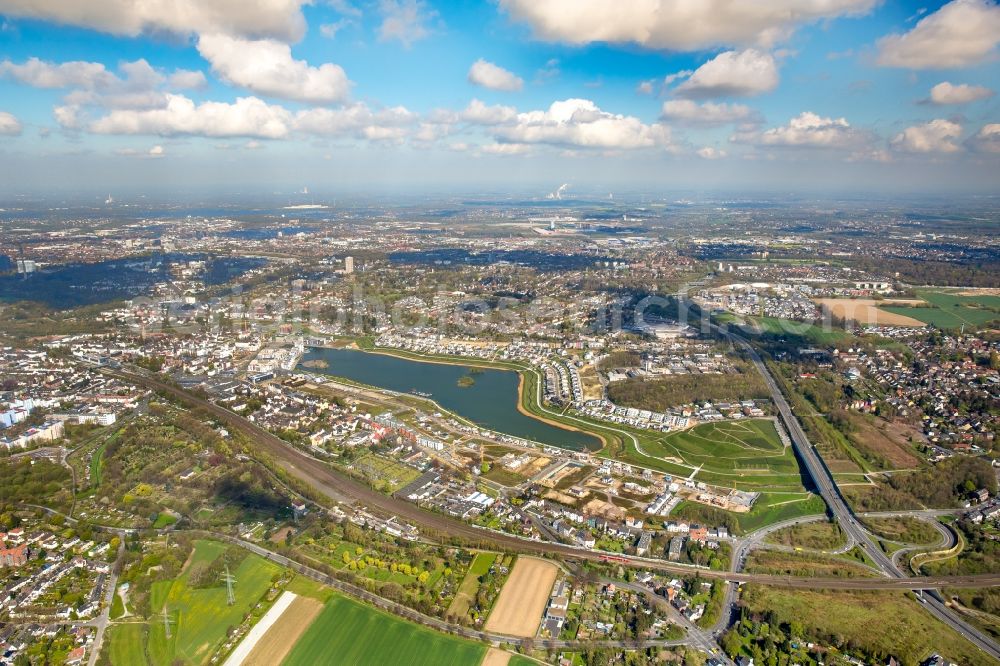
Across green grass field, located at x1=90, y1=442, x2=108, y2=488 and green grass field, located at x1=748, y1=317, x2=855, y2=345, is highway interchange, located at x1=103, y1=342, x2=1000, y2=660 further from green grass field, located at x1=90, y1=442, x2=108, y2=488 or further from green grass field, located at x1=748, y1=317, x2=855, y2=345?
green grass field, located at x1=748, y1=317, x2=855, y2=345

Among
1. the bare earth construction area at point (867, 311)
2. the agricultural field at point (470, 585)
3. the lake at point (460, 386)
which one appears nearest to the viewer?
the agricultural field at point (470, 585)

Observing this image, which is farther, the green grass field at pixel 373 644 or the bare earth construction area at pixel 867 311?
the bare earth construction area at pixel 867 311

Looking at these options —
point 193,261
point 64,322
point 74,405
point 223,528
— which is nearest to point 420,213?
point 193,261

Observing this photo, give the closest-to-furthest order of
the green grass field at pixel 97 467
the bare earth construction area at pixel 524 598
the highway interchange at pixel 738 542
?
the bare earth construction area at pixel 524 598
the highway interchange at pixel 738 542
the green grass field at pixel 97 467

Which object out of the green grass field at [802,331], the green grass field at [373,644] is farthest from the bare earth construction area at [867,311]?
the green grass field at [373,644]

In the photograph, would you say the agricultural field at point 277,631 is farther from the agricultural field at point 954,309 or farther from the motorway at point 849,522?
the agricultural field at point 954,309

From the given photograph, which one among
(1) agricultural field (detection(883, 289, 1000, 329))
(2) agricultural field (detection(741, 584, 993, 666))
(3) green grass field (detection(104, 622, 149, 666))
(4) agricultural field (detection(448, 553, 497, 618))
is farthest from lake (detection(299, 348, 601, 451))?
(1) agricultural field (detection(883, 289, 1000, 329))
